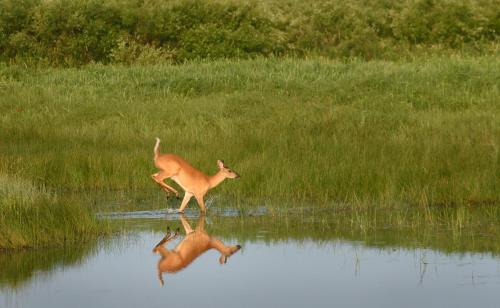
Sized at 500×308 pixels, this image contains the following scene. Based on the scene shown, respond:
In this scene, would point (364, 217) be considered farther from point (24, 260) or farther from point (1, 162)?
point (1, 162)

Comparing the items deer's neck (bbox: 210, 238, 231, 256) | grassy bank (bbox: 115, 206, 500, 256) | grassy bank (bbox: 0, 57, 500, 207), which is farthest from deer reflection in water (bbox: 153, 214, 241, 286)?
grassy bank (bbox: 0, 57, 500, 207)

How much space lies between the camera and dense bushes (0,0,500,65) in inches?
1361

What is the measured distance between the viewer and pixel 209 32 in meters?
34.8

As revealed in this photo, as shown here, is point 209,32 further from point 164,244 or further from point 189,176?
point 164,244

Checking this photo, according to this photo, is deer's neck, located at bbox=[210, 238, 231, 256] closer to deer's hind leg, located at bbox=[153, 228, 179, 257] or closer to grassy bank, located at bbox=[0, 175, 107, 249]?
deer's hind leg, located at bbox=[153, 228, 179, 257]

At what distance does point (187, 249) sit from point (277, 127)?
331 inches

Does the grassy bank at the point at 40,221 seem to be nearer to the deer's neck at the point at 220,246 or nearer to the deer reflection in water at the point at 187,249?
the deer reflection in water at the point at 187,249

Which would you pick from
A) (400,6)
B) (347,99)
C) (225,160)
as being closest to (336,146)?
(225,160)

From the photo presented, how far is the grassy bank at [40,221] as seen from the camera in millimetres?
10961

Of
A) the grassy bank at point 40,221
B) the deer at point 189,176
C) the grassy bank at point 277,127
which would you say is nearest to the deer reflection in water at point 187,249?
the grassy bank at point 40,221

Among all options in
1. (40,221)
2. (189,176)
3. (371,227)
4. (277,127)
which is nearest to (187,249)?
(40,221)

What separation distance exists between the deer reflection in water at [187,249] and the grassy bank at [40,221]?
80 centimetres

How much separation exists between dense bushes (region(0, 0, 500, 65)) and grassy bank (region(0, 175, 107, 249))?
2099 cm

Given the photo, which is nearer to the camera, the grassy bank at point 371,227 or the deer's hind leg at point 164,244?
the deer's hind leg at point 164,244
